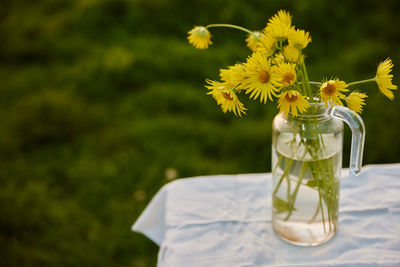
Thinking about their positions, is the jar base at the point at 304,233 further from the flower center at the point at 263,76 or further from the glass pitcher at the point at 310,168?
the flower center at the point at 263,76

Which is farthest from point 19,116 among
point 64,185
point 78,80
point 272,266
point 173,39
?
point 272,266

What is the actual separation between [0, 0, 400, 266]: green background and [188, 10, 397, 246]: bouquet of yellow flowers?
119 centimetres

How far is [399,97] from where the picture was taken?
2.59m

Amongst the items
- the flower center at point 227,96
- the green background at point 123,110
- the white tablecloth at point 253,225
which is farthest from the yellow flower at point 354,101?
the green background at point 123,110

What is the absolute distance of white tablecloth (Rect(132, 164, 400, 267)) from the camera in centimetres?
97

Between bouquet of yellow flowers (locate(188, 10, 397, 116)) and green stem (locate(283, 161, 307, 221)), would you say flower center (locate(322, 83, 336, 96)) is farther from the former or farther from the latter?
green stem (locate(283, 161, 307, 221))

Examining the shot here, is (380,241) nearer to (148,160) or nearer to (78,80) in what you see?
(148,160)

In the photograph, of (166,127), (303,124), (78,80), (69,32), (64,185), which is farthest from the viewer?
(69,32)

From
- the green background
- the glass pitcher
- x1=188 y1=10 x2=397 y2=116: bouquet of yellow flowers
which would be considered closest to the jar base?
the glass pitcher

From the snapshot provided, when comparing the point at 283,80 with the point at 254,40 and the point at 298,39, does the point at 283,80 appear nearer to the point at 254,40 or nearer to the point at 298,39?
the point at 298,39

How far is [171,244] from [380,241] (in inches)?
18.4

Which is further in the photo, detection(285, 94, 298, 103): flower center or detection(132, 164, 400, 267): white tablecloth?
detection(132, 164, 400, 267): white tablecloth

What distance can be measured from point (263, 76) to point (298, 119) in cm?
16

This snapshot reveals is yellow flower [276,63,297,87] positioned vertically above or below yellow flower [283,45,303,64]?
below
